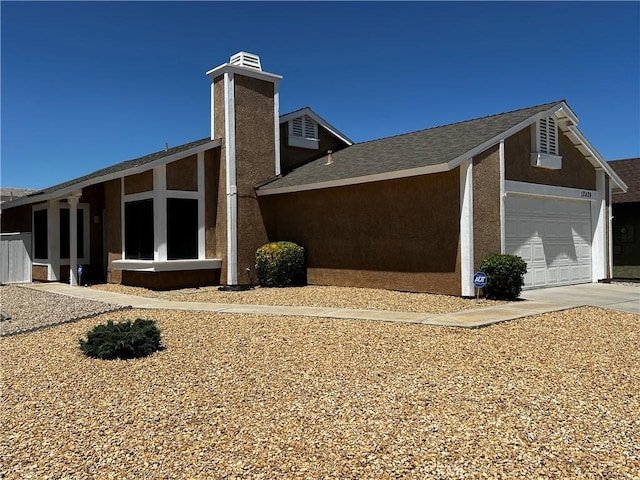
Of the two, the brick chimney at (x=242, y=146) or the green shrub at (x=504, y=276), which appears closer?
the green shrub at (x=504, y=276)

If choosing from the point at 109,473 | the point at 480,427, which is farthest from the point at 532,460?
the point at 109,473

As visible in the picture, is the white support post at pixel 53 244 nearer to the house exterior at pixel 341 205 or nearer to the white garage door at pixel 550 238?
the house exterior at pixel 341 205

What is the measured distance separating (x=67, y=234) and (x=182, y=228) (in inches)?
199

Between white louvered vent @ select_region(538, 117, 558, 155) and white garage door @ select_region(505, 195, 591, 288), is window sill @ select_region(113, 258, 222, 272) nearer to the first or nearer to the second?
white garage door @ select_region(505, 195, 591, 288)

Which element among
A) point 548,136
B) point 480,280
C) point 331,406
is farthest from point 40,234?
point 548,136

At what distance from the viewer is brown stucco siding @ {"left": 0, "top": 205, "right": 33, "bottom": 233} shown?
2023 cm

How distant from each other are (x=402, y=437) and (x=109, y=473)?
233cm

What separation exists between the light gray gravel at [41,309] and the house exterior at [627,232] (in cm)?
1938

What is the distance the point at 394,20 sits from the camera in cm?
1644

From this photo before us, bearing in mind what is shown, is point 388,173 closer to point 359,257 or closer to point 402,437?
point 359,257

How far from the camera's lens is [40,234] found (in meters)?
18.3

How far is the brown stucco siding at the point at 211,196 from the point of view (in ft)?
53.2

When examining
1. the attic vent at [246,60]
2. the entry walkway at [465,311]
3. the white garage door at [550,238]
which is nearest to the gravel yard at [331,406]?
the entry walkway at [465,311]

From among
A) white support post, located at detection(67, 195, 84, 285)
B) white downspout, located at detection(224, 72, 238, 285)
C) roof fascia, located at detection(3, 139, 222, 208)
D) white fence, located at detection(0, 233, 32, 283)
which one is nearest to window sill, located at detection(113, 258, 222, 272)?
white downspout, located at detection(224, 72, 238, 285)
